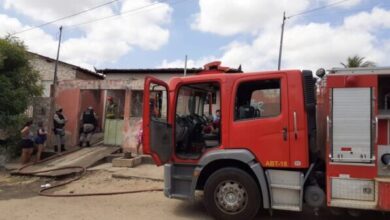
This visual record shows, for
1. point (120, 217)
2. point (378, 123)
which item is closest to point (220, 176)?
point (120, 217)

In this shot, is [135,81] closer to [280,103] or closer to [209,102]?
[209,102]

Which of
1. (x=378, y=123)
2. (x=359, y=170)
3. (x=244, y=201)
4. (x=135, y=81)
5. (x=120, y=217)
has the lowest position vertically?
(x=120, y=217)

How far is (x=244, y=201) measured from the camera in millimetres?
7113

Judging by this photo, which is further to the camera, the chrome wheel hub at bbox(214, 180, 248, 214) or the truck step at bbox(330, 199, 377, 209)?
the chrome wheel hub at bbox(214, 180, 248, 214)

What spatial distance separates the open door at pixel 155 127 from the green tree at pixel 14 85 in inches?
375

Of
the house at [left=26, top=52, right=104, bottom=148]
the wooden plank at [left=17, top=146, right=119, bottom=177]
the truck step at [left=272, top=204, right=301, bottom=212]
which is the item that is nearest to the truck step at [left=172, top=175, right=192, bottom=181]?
the truck step at [left=272, top=204, right=301, bottom=212]

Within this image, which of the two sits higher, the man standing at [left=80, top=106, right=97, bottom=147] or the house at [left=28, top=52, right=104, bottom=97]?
the house at [left=28, top=52, right=104, bottom=97]

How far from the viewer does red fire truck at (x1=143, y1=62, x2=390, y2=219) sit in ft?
21.0

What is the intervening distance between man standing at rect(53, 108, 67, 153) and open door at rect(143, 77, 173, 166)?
9.03m

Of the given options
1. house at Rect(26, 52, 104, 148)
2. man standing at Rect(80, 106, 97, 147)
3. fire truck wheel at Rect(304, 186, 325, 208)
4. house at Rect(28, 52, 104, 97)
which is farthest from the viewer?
house at Rect(28, 52, 104, 97)

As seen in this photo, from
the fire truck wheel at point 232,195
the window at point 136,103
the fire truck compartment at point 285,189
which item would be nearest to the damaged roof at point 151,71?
the window at point 136,103

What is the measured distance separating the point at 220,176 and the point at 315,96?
6.61ft

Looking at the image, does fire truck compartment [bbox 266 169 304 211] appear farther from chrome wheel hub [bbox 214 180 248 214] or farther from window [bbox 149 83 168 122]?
window [bbox 149 83 168 122]

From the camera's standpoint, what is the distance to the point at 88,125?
642 inches
